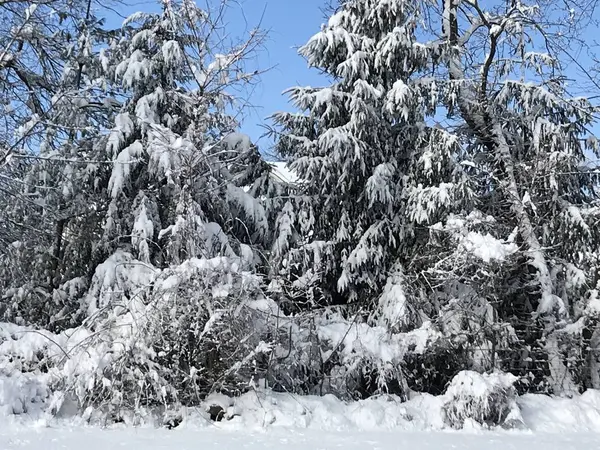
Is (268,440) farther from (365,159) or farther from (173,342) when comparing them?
(365,159)

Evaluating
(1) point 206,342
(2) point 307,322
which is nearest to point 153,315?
(1) point 206,342

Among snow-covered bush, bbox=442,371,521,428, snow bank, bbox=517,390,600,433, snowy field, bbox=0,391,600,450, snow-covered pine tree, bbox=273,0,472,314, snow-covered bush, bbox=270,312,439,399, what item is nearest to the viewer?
snowy field, bbox=0,391,600,450

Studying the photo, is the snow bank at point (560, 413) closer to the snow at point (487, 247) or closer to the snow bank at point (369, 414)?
the snow bank at point (369, 414)

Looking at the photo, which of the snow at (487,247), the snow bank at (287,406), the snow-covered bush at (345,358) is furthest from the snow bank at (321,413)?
the snow at (487,247)

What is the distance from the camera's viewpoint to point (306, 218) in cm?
805

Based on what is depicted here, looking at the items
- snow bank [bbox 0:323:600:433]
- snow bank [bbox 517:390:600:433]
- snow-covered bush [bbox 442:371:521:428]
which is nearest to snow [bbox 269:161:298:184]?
snow bank [bbox 0:323:600:433]

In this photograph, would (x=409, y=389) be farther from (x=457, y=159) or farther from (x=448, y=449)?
(x=457, y=159)

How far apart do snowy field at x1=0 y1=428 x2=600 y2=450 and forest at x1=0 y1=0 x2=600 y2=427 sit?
0.46 m

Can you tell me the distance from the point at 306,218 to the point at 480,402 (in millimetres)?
3764

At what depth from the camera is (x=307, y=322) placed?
19.8ft

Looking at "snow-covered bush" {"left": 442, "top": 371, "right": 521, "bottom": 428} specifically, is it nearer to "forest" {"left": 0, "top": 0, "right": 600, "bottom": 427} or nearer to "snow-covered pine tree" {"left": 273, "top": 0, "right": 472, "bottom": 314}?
"forest" {"left": 0, "top": 0, "right": 600, "bottom": 427}

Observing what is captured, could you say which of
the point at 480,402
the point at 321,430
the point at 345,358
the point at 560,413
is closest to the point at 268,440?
the point at 321,430

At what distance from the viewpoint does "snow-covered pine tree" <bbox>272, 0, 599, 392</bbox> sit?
7105mm

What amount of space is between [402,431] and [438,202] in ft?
10.8
